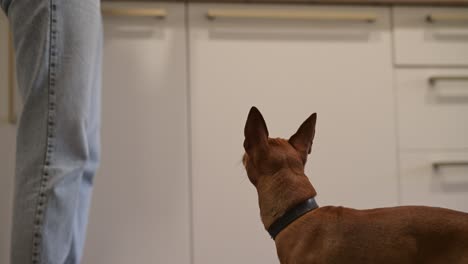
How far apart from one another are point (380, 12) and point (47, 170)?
1245mm

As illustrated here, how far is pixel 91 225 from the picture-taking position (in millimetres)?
1451

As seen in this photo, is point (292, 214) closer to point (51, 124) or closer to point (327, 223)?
point (327, 223)

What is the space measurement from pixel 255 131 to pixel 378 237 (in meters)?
0.32

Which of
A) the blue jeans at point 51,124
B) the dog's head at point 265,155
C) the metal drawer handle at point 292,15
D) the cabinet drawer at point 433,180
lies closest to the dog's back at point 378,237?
the dog's head at point 265,155

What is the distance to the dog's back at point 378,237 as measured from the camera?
2.79 feet

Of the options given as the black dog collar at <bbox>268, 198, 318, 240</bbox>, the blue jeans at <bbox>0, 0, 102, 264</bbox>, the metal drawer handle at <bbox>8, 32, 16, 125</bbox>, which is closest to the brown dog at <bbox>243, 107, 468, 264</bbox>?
the black dog collar at <bbox>268, 198, 318, 240</bbox>

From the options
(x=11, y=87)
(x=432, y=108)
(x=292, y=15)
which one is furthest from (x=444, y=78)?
(x=11, y=87)

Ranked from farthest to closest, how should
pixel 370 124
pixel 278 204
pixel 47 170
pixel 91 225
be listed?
pixel 370 124
pixel 91 225
pixel 278 204
pixel 47 170

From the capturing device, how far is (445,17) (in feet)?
5.32

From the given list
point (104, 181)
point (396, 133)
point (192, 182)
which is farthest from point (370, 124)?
point (104, 181)

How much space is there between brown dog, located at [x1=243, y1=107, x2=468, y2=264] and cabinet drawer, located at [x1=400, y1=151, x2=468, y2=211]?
68cm

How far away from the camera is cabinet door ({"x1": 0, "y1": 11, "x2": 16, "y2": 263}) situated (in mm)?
1443

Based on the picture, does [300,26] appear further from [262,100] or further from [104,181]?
[104,181]

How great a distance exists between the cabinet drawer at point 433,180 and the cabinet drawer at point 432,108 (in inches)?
1.8
